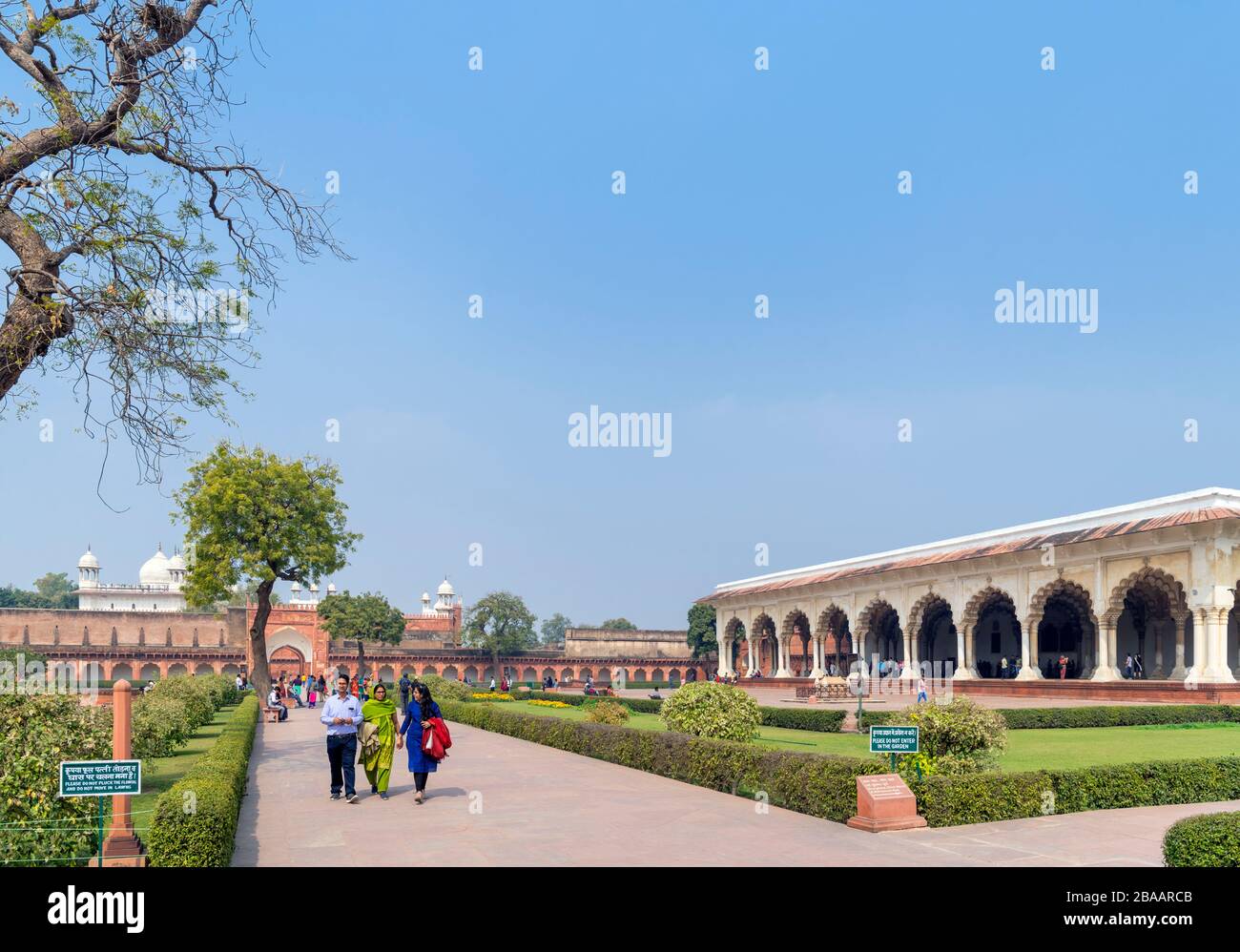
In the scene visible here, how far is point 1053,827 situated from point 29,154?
11.6 meters

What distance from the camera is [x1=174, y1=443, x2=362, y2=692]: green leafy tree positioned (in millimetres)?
26812

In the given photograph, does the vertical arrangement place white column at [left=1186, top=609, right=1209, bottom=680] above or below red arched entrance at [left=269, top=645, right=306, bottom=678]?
above

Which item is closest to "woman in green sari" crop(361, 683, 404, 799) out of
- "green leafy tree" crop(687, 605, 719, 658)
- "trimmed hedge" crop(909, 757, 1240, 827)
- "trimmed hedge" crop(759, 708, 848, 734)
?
"trimmed hedge" crop(909, 757, 1240, 827)

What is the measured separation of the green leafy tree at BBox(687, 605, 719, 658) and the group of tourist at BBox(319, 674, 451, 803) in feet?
188

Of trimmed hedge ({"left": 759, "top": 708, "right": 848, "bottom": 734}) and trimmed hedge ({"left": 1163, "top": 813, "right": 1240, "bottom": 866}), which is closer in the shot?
trimmed hedge ({"left": 1163, "top": 813, "right": 1240, "bottom": 866})

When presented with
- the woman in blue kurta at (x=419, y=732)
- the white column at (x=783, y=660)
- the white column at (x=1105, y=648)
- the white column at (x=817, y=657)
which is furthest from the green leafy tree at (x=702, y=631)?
the woman in blue kurta at (x=419, y=732)

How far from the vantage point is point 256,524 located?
89.0 feet

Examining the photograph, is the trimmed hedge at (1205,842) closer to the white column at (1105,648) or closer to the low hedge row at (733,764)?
the low hedge row at (733,764)

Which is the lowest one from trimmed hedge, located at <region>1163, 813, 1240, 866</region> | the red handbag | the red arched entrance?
the red arched entrance

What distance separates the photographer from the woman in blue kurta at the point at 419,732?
10859mm

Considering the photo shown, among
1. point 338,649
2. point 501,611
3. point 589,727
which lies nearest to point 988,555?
point 589,727

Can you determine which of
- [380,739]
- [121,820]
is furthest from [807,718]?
[121,820]

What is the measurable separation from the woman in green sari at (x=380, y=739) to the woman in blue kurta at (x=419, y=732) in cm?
19

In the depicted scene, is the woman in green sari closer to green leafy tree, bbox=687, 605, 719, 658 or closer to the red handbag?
the red handbag
